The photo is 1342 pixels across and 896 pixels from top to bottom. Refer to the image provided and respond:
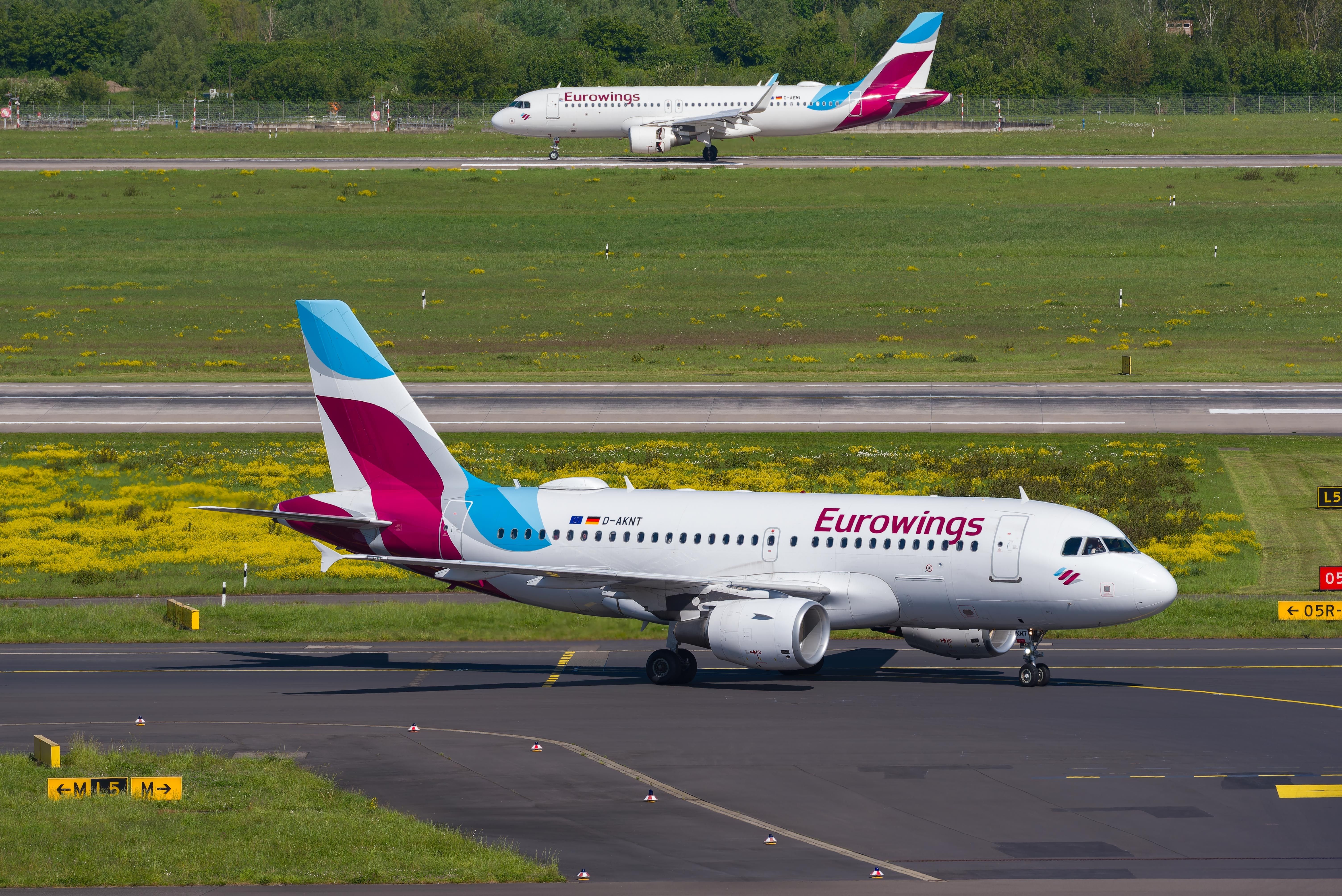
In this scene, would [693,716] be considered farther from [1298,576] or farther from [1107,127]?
[1107,127]

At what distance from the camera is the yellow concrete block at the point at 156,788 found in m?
27.7

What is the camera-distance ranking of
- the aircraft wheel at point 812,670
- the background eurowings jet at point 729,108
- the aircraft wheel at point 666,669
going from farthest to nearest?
the background eurowings jet at point 729,108
the aircraft wheel at point 666,669
the aircraft wheel at point 812,670

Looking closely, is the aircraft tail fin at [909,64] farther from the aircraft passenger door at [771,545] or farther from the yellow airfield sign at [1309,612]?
the aircraft passenger door at [771,545]

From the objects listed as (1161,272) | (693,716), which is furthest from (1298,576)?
(1161,272)

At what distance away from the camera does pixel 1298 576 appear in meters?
51.3

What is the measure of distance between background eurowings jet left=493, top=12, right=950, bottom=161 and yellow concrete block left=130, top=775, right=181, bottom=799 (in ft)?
384

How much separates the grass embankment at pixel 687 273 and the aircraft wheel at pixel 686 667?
46448mm

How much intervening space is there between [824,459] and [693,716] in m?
29.7

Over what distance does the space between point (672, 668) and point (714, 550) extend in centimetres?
307

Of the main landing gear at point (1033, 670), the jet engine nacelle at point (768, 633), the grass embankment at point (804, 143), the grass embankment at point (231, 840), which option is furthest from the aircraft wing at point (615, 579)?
the grass embankment at point (804, 143)

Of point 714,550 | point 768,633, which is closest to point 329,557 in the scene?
point 714,550

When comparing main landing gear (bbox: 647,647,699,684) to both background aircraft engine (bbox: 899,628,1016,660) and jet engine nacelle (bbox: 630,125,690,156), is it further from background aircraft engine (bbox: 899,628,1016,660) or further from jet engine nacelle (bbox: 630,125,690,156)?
jet engine nacelle (bbox: 630,125,690,156)

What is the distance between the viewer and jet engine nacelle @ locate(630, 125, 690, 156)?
143125 millimetres

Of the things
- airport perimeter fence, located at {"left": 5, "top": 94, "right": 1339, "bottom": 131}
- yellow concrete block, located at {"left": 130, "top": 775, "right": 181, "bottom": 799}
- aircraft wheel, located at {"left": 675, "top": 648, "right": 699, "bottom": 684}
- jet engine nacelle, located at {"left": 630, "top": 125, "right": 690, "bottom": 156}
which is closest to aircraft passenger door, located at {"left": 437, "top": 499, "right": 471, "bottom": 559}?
→ aircraft wheel, located at {"left": 675, "top": 648, "right": 699, "bottom": 684}
